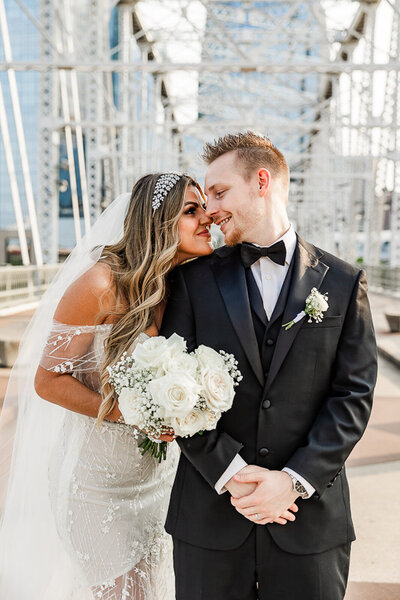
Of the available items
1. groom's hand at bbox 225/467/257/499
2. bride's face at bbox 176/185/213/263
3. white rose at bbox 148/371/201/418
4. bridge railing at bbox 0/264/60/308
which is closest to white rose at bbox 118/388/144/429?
white rose at bbox 148/371/201/418

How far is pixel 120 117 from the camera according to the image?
2467 centimetres

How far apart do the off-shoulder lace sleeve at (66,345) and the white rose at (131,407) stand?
0.58 meters

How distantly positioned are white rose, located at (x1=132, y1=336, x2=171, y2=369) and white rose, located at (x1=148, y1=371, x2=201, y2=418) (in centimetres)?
7

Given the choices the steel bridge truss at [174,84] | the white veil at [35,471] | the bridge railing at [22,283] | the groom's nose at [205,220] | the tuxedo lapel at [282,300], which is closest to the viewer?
the tuxedo lapel at [282,300]

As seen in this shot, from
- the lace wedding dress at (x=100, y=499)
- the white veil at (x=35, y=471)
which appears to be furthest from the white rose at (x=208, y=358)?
the white veil at (x=35, y=471)

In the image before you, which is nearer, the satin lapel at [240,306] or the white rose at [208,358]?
the white rose at [208,358]

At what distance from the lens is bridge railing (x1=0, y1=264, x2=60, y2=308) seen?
15452mm

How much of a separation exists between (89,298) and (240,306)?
2.30ft

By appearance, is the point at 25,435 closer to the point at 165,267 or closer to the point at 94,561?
the point at 94,561

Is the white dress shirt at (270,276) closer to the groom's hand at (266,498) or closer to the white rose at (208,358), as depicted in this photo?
the white rose at (208,358)

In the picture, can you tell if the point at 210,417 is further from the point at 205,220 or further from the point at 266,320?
the point at 205,220

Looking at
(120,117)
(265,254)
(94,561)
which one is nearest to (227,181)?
(265,254)

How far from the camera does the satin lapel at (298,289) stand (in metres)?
2.05

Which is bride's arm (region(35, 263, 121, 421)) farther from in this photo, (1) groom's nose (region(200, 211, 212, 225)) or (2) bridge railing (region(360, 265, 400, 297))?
(2) bridge railing (region(360, 265, 400, 297))
